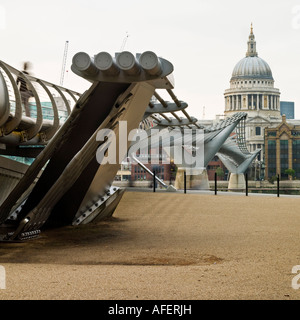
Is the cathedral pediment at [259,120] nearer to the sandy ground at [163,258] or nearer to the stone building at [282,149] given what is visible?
the stone building at [282,149]

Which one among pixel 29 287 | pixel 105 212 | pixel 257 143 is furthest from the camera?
pixel 257 143

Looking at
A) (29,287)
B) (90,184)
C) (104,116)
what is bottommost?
(29,287)

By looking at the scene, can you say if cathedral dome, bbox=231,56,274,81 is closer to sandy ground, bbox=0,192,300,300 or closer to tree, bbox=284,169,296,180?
tree, bbox=284,169,296,180

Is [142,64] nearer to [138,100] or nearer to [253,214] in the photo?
[138,100]

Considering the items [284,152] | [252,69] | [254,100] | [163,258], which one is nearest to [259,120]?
[254,100]

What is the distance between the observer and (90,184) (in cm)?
1402

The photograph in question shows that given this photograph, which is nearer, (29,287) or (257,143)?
(29,287)

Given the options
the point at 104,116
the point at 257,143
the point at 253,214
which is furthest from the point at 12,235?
the point at 257,143

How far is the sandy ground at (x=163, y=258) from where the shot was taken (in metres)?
6.76

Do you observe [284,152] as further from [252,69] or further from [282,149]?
[252,69]

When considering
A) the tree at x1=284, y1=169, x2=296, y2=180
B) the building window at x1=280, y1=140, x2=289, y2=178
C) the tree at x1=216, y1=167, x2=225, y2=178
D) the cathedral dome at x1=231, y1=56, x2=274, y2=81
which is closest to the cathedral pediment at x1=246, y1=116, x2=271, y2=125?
the cathedral dome at x1=231, y1=56, x2=274, y2=81

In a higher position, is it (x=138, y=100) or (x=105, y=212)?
(x=138, y=100)

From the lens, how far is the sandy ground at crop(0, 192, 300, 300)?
6762 mm

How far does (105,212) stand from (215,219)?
3194 millimetres
